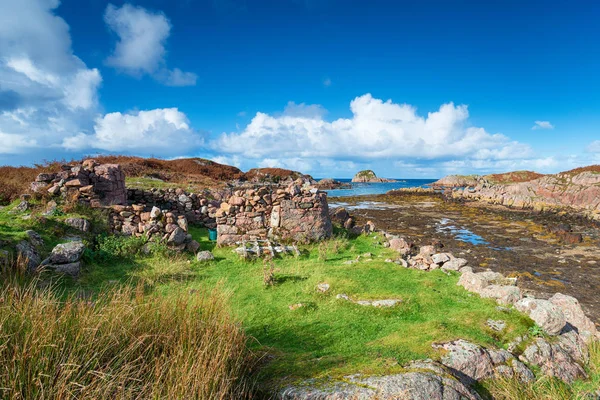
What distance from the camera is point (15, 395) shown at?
8.77 feet

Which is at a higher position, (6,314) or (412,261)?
(6,314)

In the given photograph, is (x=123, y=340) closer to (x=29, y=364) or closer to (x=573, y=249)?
(x=29, y=364)

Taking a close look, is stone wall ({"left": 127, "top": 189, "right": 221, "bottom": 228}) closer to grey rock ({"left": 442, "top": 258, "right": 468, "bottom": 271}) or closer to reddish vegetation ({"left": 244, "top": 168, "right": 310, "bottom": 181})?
grey rock ({"left": 442, "top": 258, "right": 468, "bottom": 271})

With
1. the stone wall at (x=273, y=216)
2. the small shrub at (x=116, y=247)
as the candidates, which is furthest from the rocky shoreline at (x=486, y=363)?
the small shrub at (x=116, y=247)

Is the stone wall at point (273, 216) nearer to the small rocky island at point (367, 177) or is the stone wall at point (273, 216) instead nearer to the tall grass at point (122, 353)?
the tall grass at point (122, 353)

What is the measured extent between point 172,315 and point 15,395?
5.61 ft

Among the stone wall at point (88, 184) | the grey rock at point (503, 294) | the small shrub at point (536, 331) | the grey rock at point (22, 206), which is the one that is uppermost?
the stone wall at point (88, 184)

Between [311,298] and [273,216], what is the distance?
252 inches

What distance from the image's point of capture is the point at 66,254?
8.38m

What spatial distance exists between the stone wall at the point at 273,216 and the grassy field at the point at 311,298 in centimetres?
108

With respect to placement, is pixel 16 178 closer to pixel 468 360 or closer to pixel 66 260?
pixel 66 260

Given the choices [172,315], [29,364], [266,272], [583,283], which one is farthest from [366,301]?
[583,283]

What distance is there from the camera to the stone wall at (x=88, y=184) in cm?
1310

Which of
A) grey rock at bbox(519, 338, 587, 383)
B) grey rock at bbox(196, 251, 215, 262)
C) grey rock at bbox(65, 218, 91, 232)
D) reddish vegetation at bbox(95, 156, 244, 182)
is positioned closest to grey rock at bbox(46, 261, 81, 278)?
grey rock at bbox(65, 218, 91, 232)
